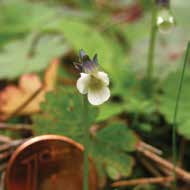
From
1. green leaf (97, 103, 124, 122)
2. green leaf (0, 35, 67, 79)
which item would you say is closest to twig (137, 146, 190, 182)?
green leaf (97, 103, 124, 122)

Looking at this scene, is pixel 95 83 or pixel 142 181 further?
pixel 142 181

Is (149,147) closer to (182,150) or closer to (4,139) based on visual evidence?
(182,150)

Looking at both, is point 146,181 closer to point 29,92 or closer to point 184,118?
point 184,118

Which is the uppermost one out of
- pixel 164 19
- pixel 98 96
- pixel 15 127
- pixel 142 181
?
pixel 164 19

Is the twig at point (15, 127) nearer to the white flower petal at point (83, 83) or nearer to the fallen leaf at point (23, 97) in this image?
the fallen leaf at point (23, 97)

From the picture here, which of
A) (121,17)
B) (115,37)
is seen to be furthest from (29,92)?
(121,17)

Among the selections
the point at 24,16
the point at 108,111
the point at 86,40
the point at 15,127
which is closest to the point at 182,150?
the point at 108,111

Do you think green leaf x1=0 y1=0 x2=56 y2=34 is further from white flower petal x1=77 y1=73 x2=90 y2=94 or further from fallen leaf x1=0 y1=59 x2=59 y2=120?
white flower petal x1=77 y1=73 x2=90 y2=94
